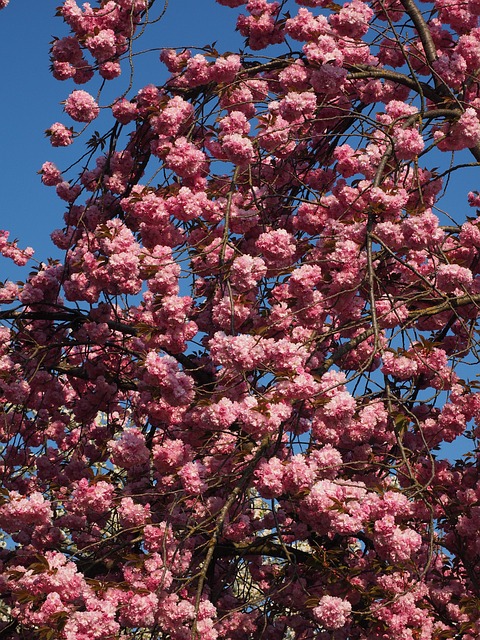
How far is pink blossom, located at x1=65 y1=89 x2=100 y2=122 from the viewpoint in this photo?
6.08 m

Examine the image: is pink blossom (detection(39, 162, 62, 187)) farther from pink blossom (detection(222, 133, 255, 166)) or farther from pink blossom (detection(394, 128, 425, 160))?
pink blossom (detection(394, 128, 425, 160))

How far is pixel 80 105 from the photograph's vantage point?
608cm

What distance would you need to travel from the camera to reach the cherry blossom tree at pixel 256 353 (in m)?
4.48

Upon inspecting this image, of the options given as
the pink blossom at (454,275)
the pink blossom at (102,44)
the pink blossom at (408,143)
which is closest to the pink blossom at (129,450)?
the pink blossom at (454,275)

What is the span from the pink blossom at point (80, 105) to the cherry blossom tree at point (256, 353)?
0.02m

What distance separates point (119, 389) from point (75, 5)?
2578mm

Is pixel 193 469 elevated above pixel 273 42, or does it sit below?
below

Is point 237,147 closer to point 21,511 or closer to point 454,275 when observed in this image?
point 454,275

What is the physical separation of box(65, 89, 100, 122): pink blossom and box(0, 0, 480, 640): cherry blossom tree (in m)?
0.02

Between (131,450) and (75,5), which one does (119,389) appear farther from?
(75,5)

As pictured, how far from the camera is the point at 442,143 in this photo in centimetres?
575

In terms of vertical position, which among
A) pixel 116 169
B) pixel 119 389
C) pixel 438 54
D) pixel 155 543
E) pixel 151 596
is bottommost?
pixel 151 596

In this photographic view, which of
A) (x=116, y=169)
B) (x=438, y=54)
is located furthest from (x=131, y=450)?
(x=438, y=54)

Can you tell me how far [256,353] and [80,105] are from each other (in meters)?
2.51
